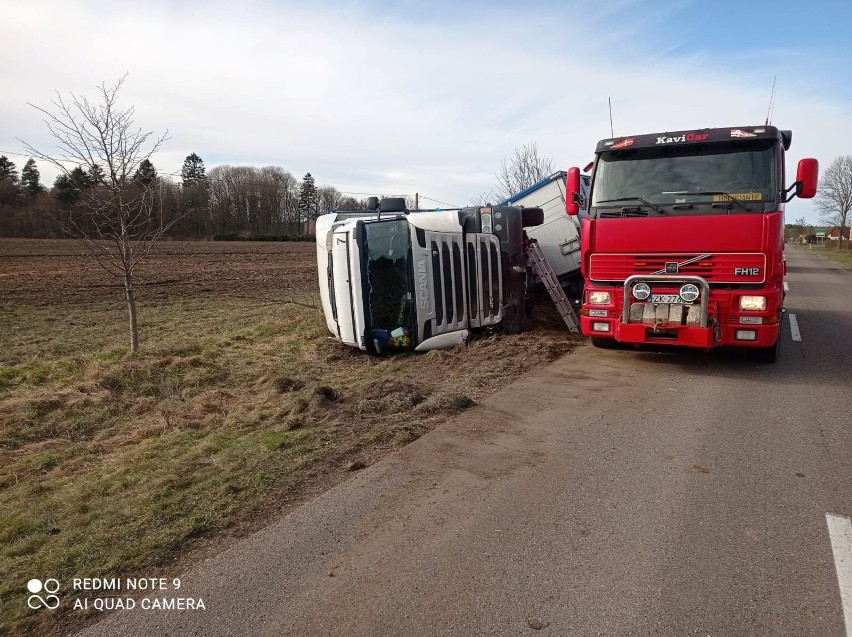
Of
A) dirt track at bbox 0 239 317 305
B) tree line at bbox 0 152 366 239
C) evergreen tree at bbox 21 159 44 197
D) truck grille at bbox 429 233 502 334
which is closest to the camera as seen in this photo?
truck grille at bbox 429 233 502 334

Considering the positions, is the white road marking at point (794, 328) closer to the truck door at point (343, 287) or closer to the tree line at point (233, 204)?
the truck door at point (343, 287)

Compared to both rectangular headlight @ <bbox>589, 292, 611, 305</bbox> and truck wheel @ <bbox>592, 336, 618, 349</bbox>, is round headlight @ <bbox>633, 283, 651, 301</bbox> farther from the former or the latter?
truck wheel @ <bbox>592, 336, 618, 349</bbox>

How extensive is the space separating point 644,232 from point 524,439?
3.49 m

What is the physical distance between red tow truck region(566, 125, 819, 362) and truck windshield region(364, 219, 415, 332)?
2472 mm

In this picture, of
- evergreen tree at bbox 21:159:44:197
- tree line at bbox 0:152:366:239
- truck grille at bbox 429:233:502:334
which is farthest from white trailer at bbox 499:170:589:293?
evergreen tree at bbox 21:159:44:197

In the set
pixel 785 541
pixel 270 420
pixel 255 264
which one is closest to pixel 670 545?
pixel 785 541

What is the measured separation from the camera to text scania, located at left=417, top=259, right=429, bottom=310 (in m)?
8.59

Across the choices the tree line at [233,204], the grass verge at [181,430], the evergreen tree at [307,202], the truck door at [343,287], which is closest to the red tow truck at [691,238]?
the grass verge at [181,430]

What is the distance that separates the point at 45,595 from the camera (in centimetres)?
295

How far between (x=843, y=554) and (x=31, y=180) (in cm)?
7760

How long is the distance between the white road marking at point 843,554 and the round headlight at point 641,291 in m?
3.83

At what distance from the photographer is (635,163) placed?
25.1 ft

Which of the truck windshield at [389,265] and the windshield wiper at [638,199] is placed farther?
the truck windshield at [389,265]

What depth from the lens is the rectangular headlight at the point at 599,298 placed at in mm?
7594
